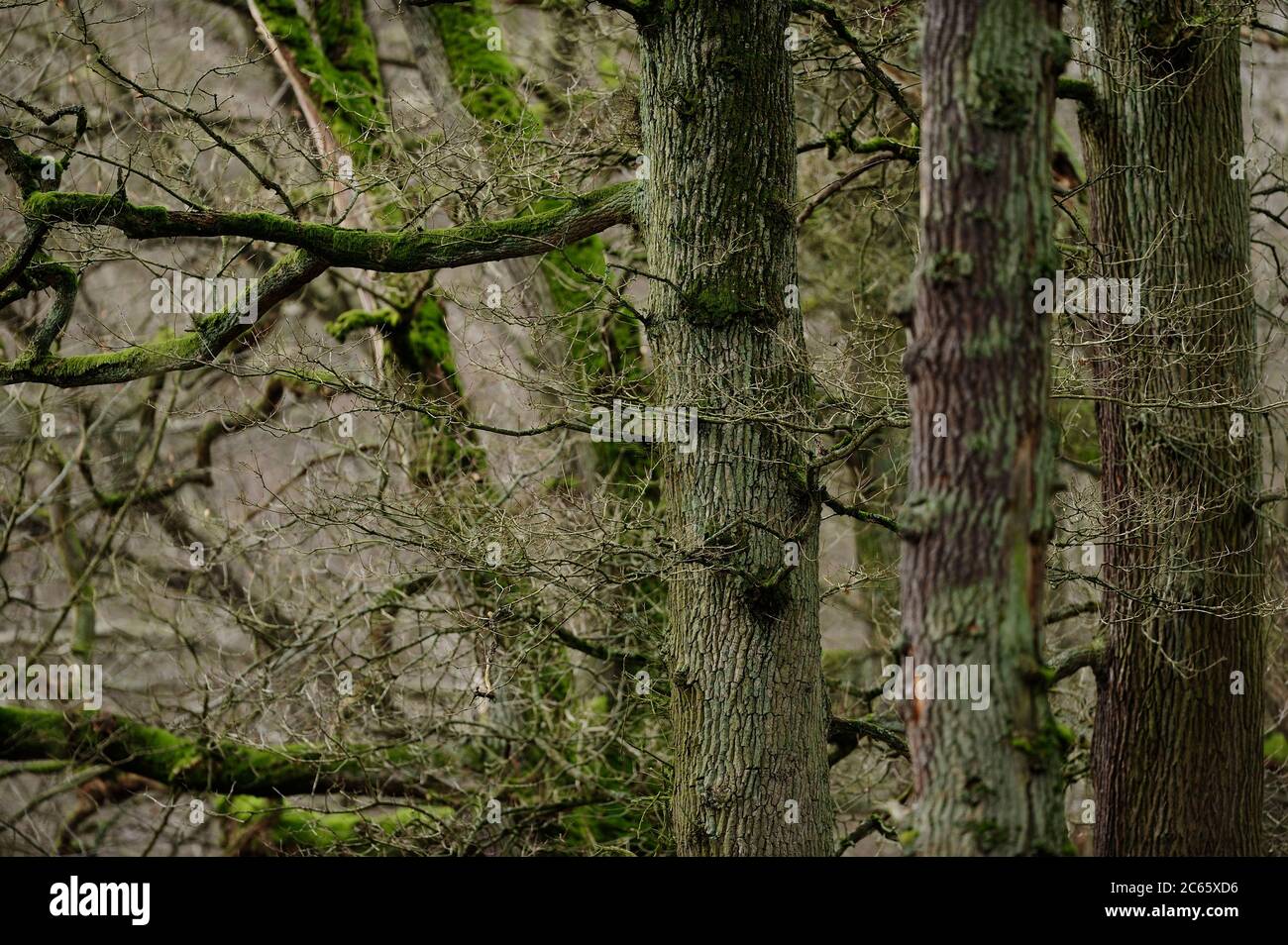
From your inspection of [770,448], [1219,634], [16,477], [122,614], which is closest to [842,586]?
[770,448]

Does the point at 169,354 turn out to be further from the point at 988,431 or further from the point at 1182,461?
the point at 1182,461

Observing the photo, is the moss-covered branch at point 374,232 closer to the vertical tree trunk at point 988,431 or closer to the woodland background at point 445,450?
the woodland background at point 445,450

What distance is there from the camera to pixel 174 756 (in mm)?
9883

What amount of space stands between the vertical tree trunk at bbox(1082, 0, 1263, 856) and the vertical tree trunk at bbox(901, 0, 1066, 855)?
3323 millimetres

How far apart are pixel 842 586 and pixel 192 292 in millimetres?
4452

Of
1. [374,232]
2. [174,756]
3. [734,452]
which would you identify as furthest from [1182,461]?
[174,756]

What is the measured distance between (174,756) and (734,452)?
538cm

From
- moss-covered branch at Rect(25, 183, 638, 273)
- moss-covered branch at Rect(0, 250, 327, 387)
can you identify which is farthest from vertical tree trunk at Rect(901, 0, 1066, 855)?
moss-covered branch at Rect(0, 250, 327, 387)

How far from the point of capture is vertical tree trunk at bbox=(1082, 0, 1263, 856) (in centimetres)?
780

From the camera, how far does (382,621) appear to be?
10.0 meters

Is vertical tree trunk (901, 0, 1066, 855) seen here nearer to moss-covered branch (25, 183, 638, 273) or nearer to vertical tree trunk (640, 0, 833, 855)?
vertical tree trunk (640, 0, 833, 855)

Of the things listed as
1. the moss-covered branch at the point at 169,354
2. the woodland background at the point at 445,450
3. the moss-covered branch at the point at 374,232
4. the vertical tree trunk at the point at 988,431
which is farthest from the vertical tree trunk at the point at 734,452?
the vertical tree trunk at the point at 988,431

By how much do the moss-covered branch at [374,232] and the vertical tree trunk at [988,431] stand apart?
2.90m

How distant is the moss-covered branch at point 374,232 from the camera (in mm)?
6500
